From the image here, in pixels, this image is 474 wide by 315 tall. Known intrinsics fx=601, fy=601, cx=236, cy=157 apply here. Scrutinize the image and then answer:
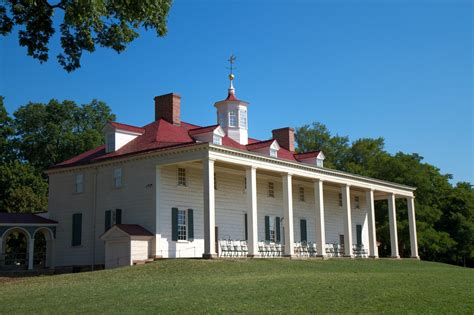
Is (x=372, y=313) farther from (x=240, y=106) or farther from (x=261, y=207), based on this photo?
(x=240, y=106)

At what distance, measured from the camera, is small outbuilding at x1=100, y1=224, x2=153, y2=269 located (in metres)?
29.4

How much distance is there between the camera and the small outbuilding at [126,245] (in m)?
29.4

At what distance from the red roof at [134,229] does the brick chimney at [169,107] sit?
789 centimetres

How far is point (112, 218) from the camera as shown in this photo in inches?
1303

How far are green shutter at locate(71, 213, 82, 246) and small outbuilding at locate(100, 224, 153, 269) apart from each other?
13.8 feet

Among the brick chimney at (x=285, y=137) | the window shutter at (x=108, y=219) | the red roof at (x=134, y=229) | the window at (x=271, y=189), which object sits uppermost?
the brick chimney at (x=285, y=137)

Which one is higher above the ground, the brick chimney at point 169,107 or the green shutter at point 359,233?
the brick chimney at point 169,107

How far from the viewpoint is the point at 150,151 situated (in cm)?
3153

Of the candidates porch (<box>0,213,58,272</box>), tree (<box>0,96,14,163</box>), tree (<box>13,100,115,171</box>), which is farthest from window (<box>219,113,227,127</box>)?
tree (<box>0,96,14,163</box>)

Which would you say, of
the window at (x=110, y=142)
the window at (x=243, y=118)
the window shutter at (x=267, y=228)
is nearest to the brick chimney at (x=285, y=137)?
the window at (x=243, y=118)

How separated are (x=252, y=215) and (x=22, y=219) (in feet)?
43.8

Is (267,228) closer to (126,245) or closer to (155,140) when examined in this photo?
(155,140)

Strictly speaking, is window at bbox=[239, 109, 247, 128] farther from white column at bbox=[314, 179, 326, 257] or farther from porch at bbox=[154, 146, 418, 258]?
white column at bbox=[314, 179, 326, 257]

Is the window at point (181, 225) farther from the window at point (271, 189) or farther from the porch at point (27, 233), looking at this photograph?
the window at point (271, 189)
